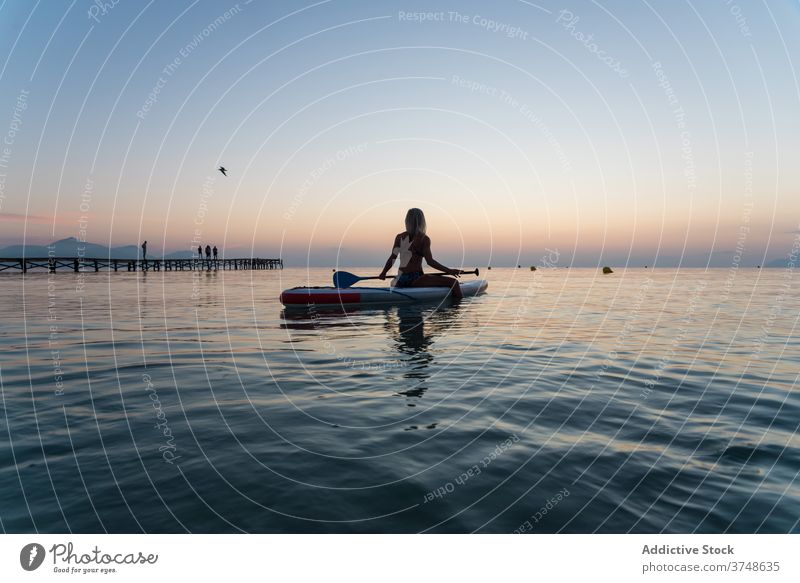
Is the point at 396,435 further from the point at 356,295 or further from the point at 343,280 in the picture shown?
the point at 343,280

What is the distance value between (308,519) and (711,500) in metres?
2.72

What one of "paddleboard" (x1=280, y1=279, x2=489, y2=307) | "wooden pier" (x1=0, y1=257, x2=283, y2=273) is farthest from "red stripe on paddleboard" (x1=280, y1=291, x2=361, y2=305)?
"wooden pier" (x1=0, y1=257, x2=283, y2=273)

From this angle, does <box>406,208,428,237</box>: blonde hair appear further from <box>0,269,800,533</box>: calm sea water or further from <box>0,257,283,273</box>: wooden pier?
<box>0,257,283,273</box>: wooden pier

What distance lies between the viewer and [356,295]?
52.9 feet

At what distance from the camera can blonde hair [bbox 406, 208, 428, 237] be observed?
52.3 feet

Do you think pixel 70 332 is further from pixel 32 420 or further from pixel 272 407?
pixel 272 407

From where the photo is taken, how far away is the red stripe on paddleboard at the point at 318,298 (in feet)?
49.7

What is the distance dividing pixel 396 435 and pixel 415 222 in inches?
489

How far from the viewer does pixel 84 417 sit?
4605mm

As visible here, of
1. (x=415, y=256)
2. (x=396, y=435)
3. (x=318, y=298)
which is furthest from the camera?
(x=415, y=256)

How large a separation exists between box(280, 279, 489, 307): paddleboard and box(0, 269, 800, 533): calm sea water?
240 inches

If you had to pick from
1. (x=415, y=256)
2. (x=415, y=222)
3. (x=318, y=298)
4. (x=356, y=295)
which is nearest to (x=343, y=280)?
(x=356, y=295)

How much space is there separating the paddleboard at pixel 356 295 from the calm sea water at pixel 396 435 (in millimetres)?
6098

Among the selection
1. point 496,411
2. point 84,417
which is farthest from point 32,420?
point 496,411
